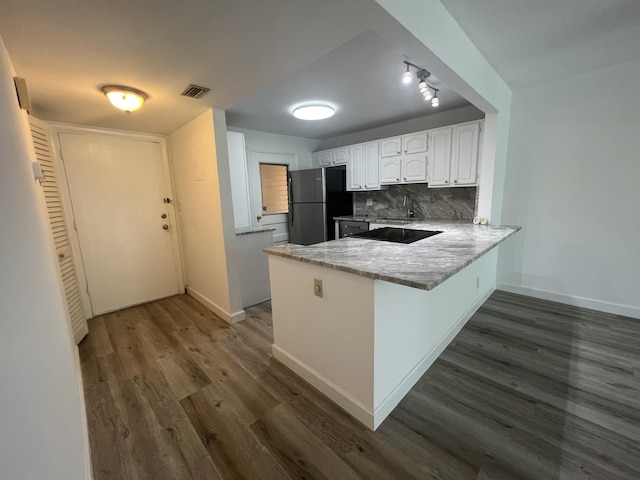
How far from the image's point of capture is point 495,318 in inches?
104

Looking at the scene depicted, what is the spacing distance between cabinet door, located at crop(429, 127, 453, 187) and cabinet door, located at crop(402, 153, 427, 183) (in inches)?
3.9

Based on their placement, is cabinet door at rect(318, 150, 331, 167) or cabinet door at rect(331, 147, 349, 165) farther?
cabinet door at rect(318, 150, 331, 167)

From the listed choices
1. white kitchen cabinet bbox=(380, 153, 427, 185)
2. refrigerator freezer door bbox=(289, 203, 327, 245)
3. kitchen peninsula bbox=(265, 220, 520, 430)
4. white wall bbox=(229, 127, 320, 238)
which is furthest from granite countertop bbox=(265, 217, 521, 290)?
white wall bbox=(229, 127, 320, 238)

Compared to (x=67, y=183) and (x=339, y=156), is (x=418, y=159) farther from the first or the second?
(x=67, y=183)

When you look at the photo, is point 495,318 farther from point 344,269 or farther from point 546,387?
point 344,269

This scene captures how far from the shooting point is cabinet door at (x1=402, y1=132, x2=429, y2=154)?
3.54 meters

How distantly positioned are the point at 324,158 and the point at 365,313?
157 inches

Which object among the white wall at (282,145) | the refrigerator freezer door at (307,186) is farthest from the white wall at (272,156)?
the refrigerator freezer door at (307,186)

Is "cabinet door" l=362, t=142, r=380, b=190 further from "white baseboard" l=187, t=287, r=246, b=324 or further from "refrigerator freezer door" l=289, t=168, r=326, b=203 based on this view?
"white baseboard" l=187, t=287, r=246, b=324

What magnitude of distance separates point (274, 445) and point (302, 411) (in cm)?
25

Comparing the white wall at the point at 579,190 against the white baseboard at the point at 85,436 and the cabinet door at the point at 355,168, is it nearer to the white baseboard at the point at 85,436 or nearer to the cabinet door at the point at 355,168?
the cabinet door at the point at 355,168

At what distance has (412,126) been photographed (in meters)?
3.93

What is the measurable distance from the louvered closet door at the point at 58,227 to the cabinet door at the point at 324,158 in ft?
12.0

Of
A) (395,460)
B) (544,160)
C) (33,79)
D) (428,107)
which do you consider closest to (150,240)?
(33,79)
